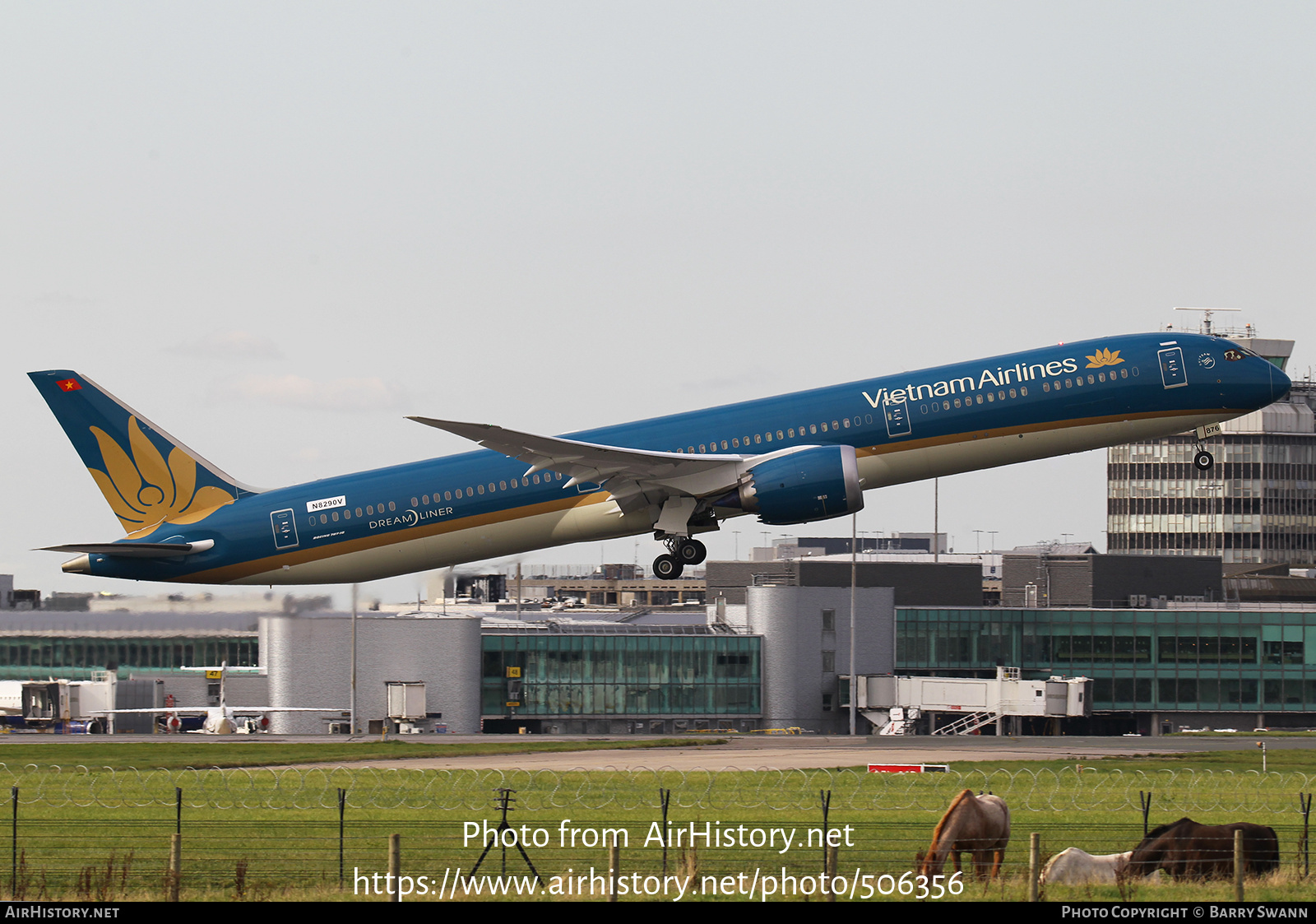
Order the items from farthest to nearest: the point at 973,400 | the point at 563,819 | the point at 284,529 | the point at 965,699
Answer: the point at 965,699
the point at 284,529
the point at 973,400
the point at 563,819

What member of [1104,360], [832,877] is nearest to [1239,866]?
[832,877]

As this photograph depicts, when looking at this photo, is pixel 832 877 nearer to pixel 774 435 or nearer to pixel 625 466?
pixel 625 466

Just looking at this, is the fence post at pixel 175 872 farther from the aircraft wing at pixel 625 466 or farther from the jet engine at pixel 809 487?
the jet engine at pixel 809 487

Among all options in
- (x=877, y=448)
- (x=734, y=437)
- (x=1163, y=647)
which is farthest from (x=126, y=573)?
(x=1163, y=647)

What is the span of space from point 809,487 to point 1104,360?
32.4ft

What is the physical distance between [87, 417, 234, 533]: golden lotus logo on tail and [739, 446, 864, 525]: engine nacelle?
17.7 metres

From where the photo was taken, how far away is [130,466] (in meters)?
48.8

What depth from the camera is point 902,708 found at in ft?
317

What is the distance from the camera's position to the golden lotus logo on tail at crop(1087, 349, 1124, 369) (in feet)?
147

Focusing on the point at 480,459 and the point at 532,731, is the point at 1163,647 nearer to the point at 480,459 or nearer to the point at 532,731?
the point at 532,731

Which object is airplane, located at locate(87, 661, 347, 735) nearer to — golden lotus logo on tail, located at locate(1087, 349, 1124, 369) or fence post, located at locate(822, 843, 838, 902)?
golden lotus logo on tail, located at locate(1087, 349, 1124, 369)

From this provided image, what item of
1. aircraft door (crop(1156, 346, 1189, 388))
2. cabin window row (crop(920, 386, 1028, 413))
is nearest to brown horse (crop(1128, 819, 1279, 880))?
cabin window row (crop(920, 386, 1028, 413))

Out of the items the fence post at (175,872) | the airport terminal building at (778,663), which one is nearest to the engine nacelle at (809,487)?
the fence post at (175,872)

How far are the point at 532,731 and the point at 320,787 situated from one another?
5361cm
